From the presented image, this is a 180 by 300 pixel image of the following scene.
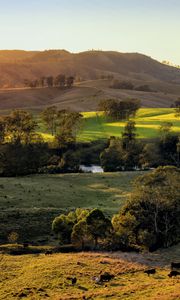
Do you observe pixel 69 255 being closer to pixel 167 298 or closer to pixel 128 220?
pixel 128 220

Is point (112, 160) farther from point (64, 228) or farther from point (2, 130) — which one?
point (64, 228)

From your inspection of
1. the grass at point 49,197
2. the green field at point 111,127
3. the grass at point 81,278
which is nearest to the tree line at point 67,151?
the grass at point 49,197

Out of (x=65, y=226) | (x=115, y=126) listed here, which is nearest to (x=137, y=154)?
(x=115, y=126)

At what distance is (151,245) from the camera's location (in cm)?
5006

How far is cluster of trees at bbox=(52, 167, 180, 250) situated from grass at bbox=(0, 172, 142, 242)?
5865 millimetres

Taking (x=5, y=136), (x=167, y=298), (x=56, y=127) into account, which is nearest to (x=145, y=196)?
(x=167, y=298)

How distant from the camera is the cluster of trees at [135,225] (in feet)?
165

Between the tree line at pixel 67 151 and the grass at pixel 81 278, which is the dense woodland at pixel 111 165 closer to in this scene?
the tree line at pixel 67 151

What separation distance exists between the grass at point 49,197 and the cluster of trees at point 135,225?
5.86m

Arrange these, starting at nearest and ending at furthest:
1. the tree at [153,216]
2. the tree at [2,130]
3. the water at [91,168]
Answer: the tree at [153,216] → the water at [91,168] → the tree at [2,130]

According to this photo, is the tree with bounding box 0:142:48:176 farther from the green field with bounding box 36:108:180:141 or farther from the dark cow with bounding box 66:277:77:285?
the dark cow with bounding box 66:277:77:285

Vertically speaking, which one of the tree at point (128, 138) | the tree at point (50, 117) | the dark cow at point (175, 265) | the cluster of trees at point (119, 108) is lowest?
the dark cow at point (175, 265)

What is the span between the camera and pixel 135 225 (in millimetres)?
50594

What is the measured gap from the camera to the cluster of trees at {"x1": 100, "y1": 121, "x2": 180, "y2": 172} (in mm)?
113500
